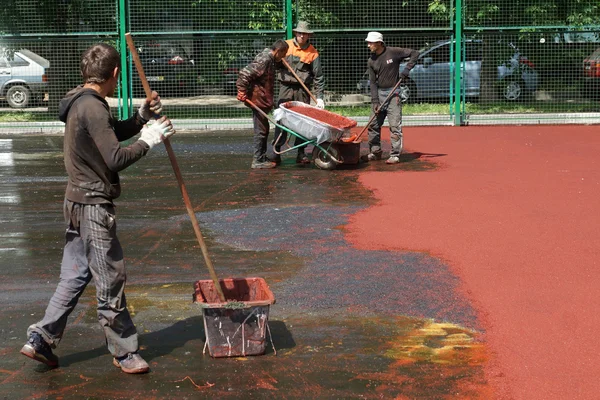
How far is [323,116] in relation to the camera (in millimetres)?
13195

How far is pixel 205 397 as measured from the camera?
5.00 meters

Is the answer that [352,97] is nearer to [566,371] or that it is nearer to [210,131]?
[210,131]

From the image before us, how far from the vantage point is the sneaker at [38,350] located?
17.4 ft

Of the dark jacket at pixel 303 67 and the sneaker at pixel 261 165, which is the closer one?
the sneaker at pixel 261 165

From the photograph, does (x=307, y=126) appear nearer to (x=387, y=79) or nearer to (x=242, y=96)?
(x=242, y=96)

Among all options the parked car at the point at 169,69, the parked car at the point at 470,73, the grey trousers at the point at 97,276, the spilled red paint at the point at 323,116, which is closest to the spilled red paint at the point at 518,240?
the spilled red paint at the point at 323,116

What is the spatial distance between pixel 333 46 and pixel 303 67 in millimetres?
5756

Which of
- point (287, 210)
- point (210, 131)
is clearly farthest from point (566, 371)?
point (210, 131)

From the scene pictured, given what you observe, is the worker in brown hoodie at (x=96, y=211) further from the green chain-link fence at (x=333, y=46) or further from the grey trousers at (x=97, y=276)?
the green chain-link fence at (x=333, y=46)

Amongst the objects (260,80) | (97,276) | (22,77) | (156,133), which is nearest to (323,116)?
(260,80)

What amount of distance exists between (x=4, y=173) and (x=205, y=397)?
9369 millimetres

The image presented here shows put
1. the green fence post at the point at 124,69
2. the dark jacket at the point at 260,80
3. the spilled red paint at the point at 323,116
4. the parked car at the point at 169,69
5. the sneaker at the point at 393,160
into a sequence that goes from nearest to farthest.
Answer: the dark jacket at the point at 260,80
the spilled red paint at the point at 323,116
the sneaker at the point at 393,160
the green fence post at the point at 124,69
the parked car at the point at 169,69

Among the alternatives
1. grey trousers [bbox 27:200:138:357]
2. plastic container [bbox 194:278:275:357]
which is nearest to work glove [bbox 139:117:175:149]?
grey trousers [bbox 27:200:138:357]

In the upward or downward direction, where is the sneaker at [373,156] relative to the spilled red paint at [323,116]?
downward
